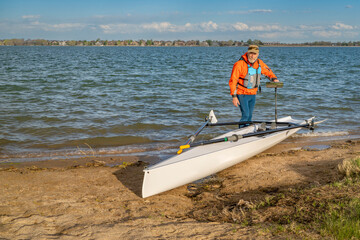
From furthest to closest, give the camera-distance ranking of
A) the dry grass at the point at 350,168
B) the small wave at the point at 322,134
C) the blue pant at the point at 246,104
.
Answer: the small wave at the point at 322,134 < the blue pant at the point at 246,104 < the dry grass at the point at 350,168

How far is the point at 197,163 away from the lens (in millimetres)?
5145

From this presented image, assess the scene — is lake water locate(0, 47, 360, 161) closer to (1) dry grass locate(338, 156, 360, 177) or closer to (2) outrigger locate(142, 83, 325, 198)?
(2) outrigger locate(142, 83, 325, 198)

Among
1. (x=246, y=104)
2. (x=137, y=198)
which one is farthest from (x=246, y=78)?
(x=137, y=198)

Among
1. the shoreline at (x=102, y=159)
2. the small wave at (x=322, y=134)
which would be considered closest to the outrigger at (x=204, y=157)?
the shoreline at (x=102, y=159)

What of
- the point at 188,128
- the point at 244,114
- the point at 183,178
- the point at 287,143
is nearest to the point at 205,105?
the point at 188,128

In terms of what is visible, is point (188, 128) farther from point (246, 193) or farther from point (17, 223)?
point (17, 223)

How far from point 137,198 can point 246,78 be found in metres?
3.32

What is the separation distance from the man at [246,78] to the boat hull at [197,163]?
0.81 meters

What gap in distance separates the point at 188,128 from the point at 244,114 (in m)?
3.14

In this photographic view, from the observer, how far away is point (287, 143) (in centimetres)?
821

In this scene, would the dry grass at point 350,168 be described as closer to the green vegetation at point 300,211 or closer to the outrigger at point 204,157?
the green vegetation at point 300,211

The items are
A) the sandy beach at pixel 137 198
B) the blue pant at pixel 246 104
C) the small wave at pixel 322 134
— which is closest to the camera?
the sandy beach at pixel 137 198

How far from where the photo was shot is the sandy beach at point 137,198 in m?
3.47

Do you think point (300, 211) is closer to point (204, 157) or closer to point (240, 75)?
point (204, 157)
